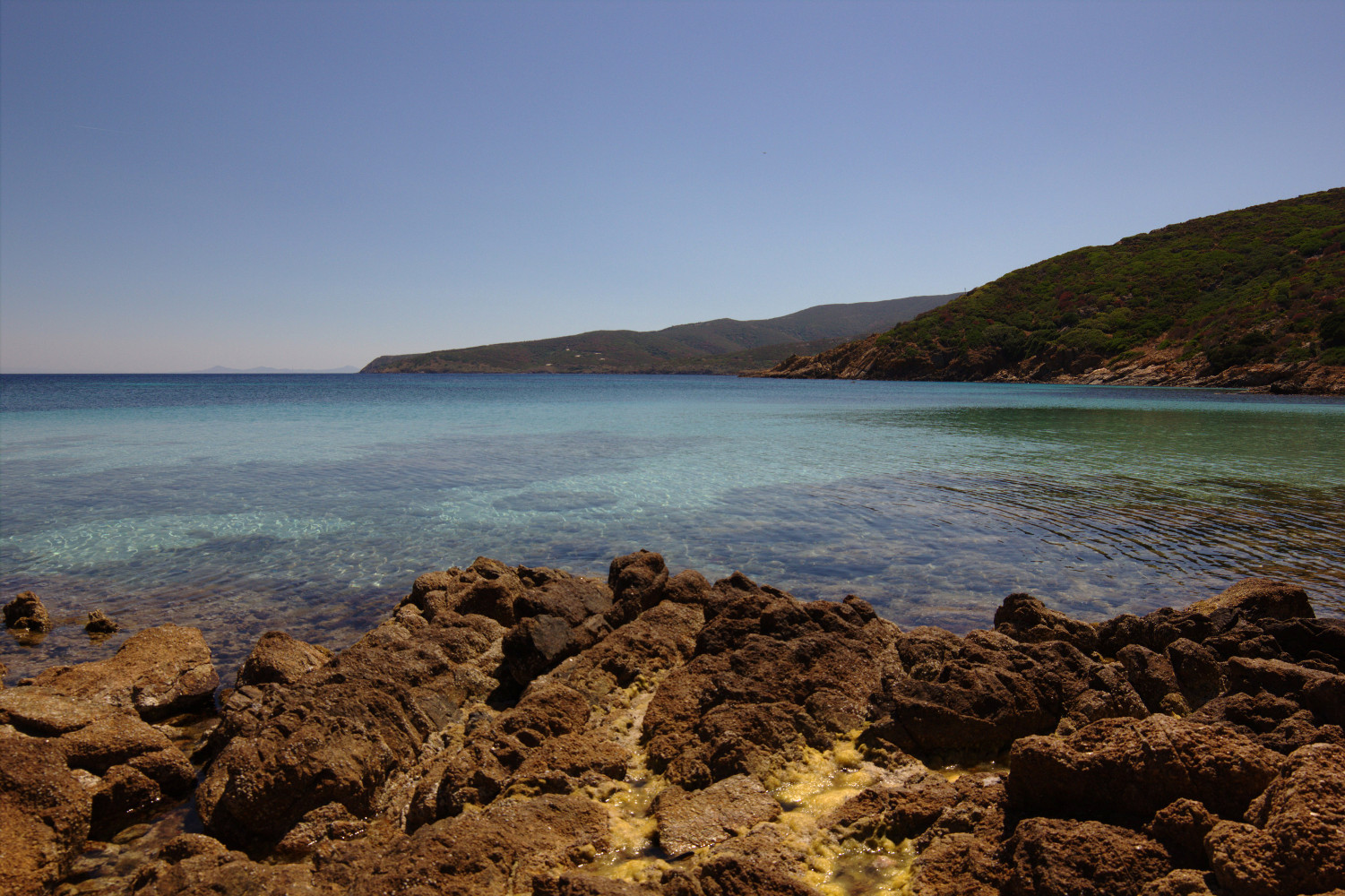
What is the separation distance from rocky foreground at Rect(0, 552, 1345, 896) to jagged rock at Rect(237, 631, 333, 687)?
0.03 m

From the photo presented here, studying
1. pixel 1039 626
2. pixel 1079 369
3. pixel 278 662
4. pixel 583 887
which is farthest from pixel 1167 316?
pixel 583 887

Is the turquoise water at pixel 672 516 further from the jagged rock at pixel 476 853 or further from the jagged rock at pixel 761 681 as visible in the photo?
the jagged rock at pixel 476 853

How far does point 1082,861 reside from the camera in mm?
3363

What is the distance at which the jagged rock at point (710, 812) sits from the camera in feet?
13.5

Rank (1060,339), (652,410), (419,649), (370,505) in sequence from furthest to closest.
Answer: (1060,339) < (652,410) < (370,505) < (419,649)

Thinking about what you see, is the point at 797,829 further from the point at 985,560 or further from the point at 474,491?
the point at 474,491

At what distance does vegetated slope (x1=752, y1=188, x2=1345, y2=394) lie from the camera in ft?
204

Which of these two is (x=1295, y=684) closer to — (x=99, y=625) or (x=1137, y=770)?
(x=1137, y=770)

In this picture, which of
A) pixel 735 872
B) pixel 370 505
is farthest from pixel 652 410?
pixel 735 872

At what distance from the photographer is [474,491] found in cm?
1712

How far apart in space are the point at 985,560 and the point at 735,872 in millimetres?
8727

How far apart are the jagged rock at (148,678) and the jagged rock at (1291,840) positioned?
7.90 metres

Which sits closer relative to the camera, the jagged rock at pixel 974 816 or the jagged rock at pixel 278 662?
the jagged rock at pixel 974 816

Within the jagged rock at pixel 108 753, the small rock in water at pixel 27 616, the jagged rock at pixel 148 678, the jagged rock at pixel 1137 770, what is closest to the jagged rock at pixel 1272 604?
the jagged rock at pixel 1137 770
